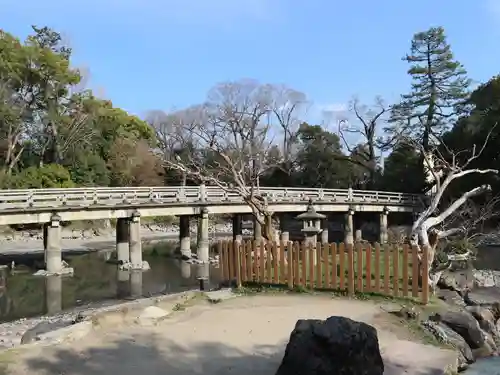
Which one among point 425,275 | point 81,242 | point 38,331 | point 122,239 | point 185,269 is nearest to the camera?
point 38,331

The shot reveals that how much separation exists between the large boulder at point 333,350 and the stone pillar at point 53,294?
1243 cm

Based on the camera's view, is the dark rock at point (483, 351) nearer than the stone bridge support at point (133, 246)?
Yes

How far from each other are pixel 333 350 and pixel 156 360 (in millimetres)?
2467

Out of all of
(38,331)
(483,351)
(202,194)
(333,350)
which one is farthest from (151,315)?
(202,194)

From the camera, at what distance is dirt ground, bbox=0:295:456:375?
626 cm

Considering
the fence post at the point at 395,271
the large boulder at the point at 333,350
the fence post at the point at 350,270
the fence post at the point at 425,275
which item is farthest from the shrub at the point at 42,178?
the large boulder at the point at 333,350

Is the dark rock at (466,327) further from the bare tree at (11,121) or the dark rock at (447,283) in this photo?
the bare tree at (11,121)

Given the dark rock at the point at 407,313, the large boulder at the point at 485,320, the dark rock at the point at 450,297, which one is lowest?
the large boulder at the point at 485,320

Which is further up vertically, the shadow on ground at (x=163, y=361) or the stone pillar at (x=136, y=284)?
the shadow on ground at (x=163, y=361)

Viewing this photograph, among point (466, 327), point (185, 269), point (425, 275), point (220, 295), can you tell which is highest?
point (425, 275)

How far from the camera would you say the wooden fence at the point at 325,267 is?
10430 millimetres

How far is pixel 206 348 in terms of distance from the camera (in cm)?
712

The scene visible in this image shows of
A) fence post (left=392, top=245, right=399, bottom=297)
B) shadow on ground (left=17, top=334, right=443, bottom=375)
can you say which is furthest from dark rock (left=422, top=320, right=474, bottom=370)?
shadow on ground (left=17, top=334, right=443, bottom=375)

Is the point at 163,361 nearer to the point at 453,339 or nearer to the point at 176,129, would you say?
the point at 453,339
